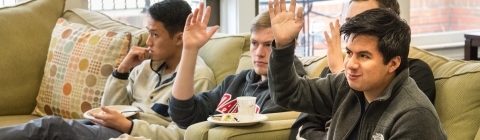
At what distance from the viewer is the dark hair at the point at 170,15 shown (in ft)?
9.93

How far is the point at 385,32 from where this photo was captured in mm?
1874

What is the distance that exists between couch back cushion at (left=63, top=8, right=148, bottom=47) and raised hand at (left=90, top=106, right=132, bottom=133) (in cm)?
66

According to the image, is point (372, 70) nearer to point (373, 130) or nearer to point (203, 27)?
point (373, 130)

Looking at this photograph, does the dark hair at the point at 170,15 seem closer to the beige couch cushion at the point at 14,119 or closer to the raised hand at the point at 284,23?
the beige couch cushion at the point at 14,119

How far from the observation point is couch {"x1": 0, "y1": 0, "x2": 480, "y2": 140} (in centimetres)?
236

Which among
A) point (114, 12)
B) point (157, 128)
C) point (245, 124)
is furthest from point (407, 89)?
point (114, 12)

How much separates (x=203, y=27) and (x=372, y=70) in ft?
2.90

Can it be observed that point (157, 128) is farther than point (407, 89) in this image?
Yes

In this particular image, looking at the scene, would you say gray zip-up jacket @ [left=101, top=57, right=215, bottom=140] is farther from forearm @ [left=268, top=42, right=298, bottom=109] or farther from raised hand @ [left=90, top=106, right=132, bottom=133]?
forearm @ [left=268, top=42, right=298, bottom=109]

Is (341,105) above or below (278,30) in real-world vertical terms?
below

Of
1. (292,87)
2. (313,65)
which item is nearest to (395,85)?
(292,87)

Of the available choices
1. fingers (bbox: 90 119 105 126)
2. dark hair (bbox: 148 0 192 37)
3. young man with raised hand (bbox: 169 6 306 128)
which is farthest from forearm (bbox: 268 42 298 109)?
dark hair (bbox: 148 0 192 37)

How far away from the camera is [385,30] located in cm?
187

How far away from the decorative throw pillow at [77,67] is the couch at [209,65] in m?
0.09
